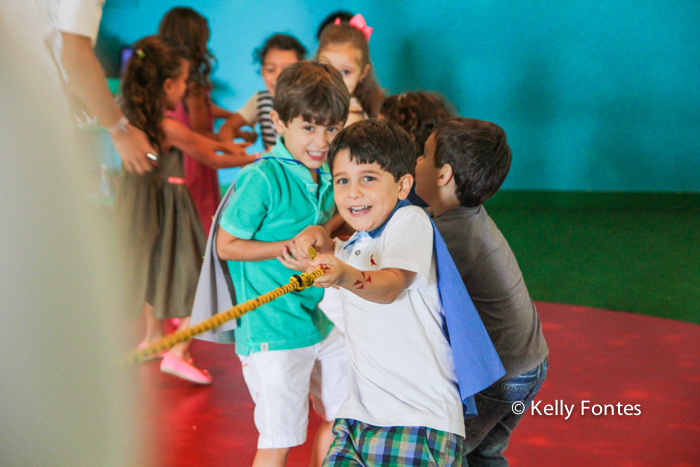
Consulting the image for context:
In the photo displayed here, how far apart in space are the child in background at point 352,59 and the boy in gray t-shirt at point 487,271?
0.82 m

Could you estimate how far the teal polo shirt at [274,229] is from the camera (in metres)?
1.28

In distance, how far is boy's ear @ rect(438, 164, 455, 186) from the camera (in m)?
1.37

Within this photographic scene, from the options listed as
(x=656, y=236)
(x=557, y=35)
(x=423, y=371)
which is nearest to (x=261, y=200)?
(x=423, y=371)

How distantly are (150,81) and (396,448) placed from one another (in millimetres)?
1641

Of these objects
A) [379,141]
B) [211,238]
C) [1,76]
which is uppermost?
[1,76]

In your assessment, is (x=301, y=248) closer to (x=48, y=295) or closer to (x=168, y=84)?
(x=48, y=295)

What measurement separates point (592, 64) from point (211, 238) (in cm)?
430

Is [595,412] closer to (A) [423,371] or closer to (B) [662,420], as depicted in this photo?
(B) [662,420]

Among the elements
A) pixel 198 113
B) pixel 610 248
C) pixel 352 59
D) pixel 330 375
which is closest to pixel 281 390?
pixel 330 375

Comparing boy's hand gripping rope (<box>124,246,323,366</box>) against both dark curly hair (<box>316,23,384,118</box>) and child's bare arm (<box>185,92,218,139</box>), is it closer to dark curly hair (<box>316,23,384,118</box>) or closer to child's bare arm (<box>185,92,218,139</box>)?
dark curly hair (<box>316,23,384,118</box>)

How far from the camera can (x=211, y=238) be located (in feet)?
4.35

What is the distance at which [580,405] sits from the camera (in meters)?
1.93

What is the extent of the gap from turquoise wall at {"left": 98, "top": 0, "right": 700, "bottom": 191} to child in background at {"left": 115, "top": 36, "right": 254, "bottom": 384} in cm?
288

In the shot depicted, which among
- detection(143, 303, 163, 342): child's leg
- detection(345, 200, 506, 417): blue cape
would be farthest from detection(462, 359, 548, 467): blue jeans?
detection(143, 303, 163, 342): child's leg
